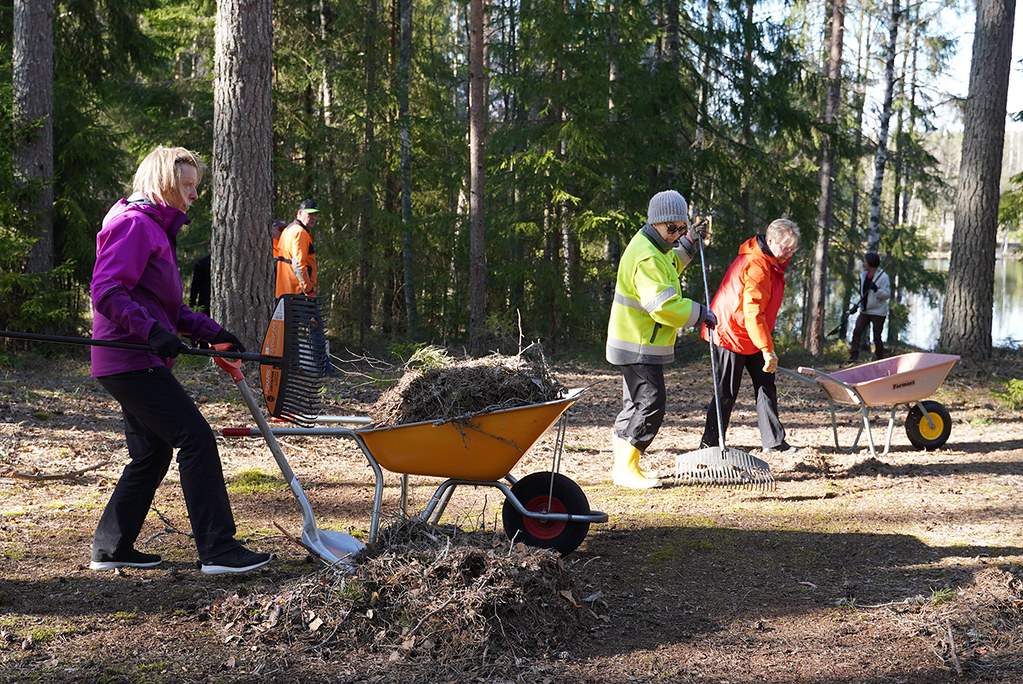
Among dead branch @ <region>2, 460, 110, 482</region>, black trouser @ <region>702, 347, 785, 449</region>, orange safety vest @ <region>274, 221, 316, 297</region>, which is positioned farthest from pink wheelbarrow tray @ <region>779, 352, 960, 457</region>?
orange safety vest @ <region>274, 221, 316, 297</region>

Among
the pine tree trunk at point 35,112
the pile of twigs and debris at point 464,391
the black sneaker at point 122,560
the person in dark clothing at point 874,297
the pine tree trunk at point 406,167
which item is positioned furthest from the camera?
the pine tree trunk at point 406,167

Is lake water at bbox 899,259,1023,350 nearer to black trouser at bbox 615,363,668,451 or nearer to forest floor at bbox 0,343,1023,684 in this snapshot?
forest floor at bbox 0,343,1023,684

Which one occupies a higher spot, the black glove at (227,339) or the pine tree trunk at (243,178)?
the pine tree trunk at (243,178)

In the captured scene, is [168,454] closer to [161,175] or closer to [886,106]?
[161,175]

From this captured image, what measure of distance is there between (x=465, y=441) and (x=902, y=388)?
434 cm

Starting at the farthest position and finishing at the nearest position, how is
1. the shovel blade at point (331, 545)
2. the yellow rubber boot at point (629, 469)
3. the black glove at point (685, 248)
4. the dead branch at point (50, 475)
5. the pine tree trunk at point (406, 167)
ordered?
1. the pine tree trunk at point (406, 167)
2. the black glove at point (685, 248)
3. the yellow rubber boot at point (629, 469)
4. the dead branch at point (50, 475)
5. the shovel blade at point (331, 545)

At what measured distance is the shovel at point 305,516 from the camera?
359 centimetres

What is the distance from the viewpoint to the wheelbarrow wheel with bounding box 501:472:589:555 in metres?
4.10

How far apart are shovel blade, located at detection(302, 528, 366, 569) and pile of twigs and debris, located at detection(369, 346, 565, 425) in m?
0.55

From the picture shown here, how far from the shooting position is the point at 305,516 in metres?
3.72

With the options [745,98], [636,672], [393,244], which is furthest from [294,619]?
[745,98]

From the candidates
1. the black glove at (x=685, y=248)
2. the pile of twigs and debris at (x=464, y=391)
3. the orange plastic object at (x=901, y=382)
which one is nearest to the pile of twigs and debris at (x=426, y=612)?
the pile of twigs and debris at (x=464, y=391)

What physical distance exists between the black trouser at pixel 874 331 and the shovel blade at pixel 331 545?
10280 millimetres

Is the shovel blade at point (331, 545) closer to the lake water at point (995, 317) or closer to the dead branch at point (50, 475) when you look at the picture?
the dead branch at point (50, 475)
